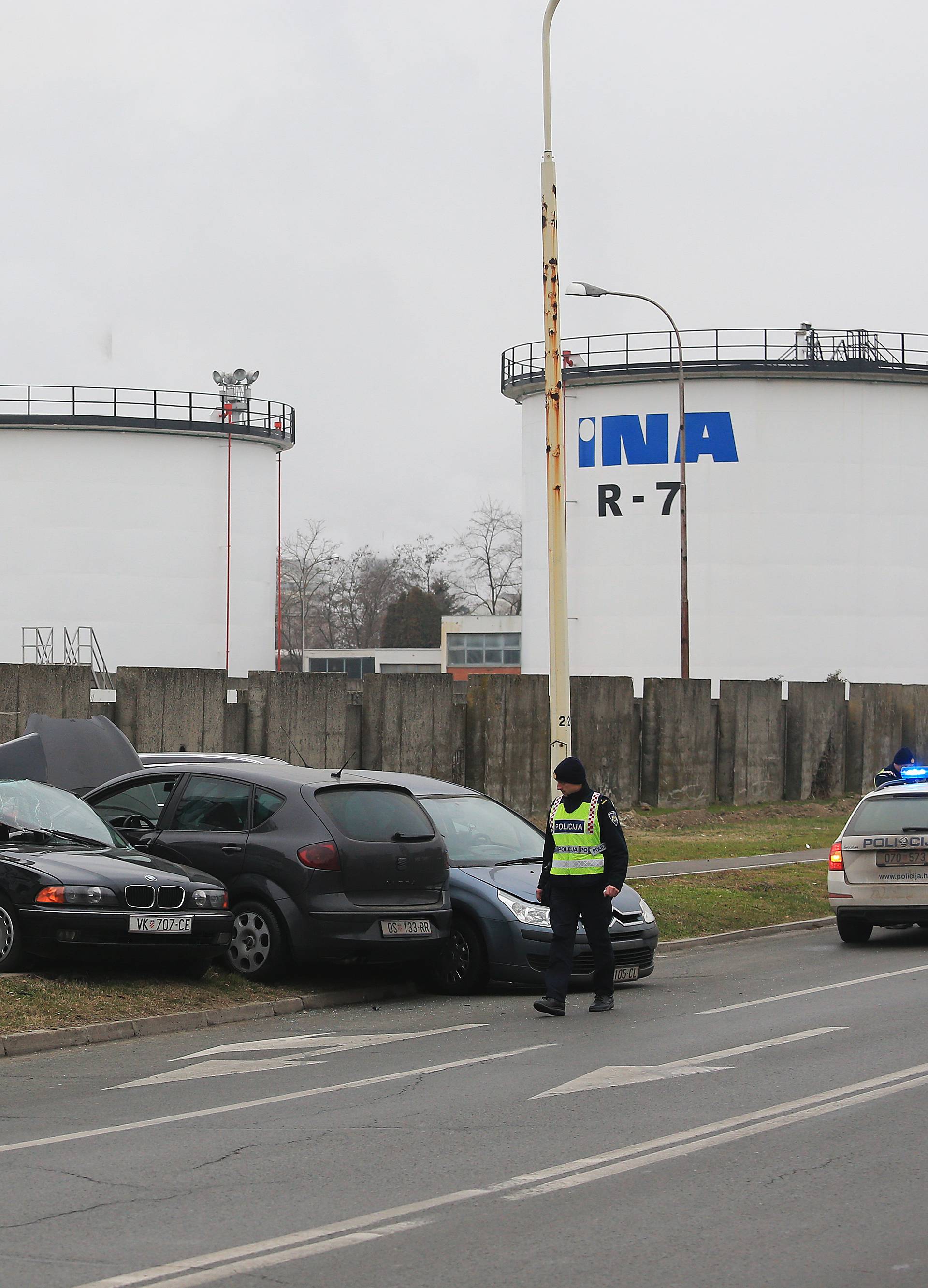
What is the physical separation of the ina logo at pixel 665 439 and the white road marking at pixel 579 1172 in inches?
1409

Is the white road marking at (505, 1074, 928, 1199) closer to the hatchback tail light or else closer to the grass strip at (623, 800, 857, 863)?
the hatchback tail light

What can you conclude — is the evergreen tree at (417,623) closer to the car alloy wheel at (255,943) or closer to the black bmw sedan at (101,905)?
the car alloy wheel at (255,943)

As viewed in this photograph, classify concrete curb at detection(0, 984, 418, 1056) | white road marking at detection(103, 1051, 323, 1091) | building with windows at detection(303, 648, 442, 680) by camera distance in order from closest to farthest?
white road marking at detection(103, 1051, 323, 1091) → concrete curb at detection(0, 984, 418, 1056) → building with windows at detection(303, 648, 442, 680)

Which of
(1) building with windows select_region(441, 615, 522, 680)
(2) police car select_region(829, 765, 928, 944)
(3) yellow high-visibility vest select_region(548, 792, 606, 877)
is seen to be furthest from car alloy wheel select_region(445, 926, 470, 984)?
(1) building with windows select_region(441, 615, 522, 680)

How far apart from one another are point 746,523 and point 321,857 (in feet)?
110

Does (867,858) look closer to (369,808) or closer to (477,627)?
(369,808)

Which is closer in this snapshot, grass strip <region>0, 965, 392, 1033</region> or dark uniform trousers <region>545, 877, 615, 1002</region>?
grass strip <region>0, 965, 392, 1033</region>

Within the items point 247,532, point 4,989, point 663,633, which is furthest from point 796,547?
point 4,989

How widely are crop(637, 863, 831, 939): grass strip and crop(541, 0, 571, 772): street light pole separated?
213 centimetres

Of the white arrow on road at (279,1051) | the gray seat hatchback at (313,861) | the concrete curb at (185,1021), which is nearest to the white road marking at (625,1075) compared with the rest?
the white arrow on road at (279,1051)

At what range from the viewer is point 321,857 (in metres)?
11.8

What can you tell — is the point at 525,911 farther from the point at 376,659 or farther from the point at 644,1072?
the point at 376,659

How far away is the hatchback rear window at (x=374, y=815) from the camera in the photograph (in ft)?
39.9

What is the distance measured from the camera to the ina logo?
144 feet
